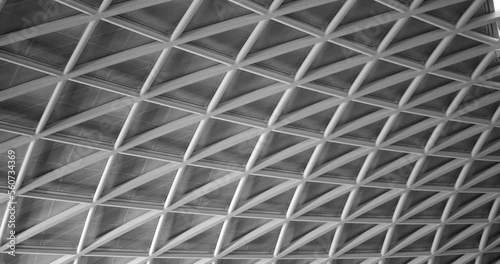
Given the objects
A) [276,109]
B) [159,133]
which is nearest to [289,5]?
[276,109]

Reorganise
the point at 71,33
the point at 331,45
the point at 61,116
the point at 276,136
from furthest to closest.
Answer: the point at 276,136 < the point at 331,45 < the point at 61,116 < the point at 71,33

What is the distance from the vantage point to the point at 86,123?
33.2 metres

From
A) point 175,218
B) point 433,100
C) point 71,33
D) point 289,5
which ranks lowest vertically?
point 175,218

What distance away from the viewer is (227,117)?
36.5 meters

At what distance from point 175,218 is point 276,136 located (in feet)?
34.8

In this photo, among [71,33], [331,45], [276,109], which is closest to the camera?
[71,33]

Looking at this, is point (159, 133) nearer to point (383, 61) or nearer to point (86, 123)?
point (86, 123)

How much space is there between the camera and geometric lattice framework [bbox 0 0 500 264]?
2903 cm

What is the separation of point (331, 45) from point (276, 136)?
8.98 m

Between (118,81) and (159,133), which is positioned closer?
(118,81)

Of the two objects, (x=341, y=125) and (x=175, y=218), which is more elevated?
(x=341, y=125)

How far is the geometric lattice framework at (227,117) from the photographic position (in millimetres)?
29031

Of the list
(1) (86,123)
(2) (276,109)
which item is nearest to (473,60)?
(2) (276,109)

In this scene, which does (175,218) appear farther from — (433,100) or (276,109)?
(433,100)
